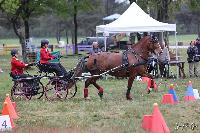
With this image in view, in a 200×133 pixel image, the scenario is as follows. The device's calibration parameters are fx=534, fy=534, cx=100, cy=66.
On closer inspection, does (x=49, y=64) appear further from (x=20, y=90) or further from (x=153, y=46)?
(x=153, y=46)

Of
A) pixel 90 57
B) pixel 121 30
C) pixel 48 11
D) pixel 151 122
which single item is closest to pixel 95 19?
pixel 48 11

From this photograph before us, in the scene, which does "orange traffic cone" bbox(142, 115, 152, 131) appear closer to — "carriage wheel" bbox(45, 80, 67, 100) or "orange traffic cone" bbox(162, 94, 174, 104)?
"orange traffic cone" bbox(162, 94, 174, 104)

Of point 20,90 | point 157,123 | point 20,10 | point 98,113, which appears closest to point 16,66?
point 20,90

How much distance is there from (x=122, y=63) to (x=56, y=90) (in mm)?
2198

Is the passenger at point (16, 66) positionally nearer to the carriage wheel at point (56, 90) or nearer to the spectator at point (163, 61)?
the carriage wheel at point (56, 90)

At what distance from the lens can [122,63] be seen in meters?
16.5

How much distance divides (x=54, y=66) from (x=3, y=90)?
4726mm

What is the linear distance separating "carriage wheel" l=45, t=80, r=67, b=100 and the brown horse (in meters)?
0.63

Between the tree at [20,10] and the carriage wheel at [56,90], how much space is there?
18967mm

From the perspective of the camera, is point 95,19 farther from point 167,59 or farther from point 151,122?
point 151,122

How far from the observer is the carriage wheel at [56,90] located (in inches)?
644

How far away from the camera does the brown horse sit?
16.4 meters

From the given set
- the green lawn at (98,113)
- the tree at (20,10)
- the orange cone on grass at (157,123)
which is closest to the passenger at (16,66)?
the green lawn at (98,113)

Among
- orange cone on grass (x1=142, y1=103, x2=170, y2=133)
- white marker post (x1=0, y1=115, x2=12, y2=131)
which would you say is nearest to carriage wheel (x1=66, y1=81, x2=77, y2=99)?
white marker post (x1=0, y1=115, x2=12, y2=131)
